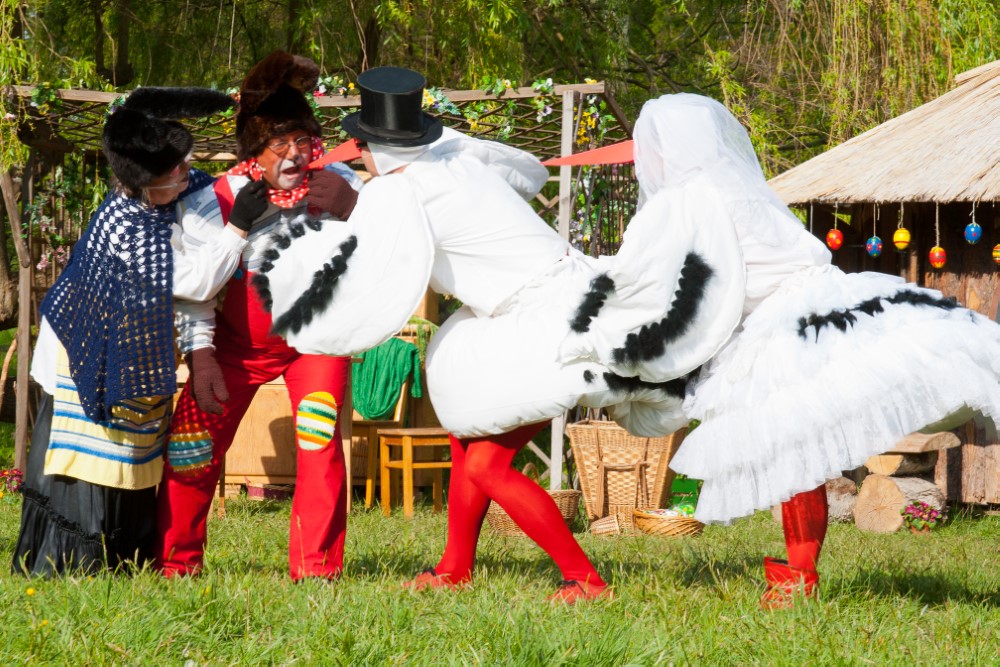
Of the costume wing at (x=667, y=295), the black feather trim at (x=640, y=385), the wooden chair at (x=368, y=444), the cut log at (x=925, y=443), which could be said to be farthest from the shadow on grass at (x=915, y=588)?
the wooden chair at (x=368, y=444)

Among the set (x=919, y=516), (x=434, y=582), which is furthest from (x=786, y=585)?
(x=919, y=516)

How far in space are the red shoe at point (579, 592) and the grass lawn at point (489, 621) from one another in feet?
0.27

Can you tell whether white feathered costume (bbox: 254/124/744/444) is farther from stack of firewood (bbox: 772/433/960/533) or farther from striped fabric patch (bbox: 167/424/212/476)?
stack of firewood (bbox: 772/433/960/533)

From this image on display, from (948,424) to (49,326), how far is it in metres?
3.03

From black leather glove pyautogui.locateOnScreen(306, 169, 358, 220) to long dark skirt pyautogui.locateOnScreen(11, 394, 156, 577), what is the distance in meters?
1.18

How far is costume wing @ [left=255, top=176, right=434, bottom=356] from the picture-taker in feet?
11.8

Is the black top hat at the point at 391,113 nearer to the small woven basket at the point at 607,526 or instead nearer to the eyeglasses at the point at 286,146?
the eyeglasses at the point at 286,146

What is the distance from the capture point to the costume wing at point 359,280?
360 cm

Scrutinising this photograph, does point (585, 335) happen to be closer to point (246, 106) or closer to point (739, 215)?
point (739, 215)

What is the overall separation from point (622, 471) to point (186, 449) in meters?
3.73

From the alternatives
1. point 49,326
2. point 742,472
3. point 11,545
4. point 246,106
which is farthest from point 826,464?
point 11,545

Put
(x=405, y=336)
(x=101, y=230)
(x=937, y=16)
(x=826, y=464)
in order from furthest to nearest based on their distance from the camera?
1. (x=937, y=16)
2. (x=405, y=336)
3. (x=101, y=230)
4. (x=826, y=464)

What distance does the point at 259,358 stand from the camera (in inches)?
163

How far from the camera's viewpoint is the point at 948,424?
3668 mm
